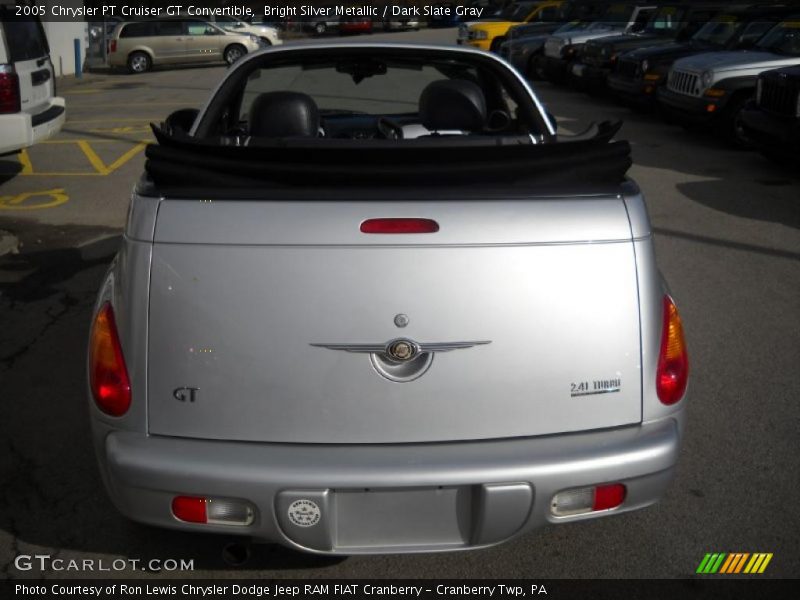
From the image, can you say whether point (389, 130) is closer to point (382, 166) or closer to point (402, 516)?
point (382, 166)

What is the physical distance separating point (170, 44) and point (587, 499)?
2872 centimetres

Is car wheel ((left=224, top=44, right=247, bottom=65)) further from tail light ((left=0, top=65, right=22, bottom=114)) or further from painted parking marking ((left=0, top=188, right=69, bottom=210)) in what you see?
tail light ((left=0, top=65, right=22, bottom=114))

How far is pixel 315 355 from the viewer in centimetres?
261

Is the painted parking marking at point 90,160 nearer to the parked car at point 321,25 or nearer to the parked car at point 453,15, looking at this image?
the parked car at point 453,15

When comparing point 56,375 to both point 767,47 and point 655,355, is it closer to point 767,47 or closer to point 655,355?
point 655,355

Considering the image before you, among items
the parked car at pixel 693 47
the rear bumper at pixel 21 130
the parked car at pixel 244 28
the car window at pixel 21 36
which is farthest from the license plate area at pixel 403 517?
the parked car at pixel 244 28

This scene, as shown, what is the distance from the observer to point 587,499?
2.75 meters

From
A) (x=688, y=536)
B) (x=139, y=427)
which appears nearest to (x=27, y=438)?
(x=139, y=427)

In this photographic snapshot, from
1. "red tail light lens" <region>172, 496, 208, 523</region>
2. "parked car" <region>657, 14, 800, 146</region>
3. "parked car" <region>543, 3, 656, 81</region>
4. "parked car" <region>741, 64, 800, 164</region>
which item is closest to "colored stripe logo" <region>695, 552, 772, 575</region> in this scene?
"red tail light lens" <region>172, 496, 208, 523</region>

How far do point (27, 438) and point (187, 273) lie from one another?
6.81ft

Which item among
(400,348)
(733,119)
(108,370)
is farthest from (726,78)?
(108,370)

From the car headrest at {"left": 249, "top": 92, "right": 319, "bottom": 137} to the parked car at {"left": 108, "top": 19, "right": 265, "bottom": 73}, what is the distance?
25363mm

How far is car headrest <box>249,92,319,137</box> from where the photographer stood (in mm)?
4125

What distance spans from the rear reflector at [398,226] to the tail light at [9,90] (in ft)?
24.1
